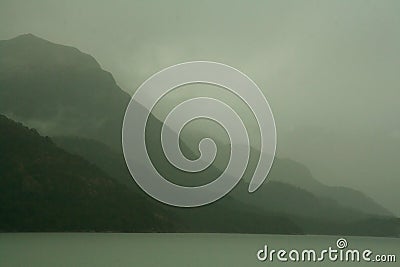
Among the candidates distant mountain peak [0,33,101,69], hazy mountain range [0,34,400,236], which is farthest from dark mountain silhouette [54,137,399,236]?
distant mountain peak [0,33,101,69]

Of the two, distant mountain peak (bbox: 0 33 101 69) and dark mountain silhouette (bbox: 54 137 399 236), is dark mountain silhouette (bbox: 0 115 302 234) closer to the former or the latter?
dark mountain silhouette (bbox: 54 137 399 236)

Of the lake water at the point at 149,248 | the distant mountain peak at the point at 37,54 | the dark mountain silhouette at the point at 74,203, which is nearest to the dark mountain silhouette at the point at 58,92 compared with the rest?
the distant mountain peak at the point at 37,54

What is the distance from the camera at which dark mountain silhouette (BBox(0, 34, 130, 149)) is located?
3031 millimetres

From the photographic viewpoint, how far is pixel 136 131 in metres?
3.07

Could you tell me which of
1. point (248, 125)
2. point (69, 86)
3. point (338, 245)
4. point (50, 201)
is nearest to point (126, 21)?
point (69, 86)

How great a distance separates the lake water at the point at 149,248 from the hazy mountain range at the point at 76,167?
57mm

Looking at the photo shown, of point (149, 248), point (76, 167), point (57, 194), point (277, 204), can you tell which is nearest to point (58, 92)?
point (76, 167)

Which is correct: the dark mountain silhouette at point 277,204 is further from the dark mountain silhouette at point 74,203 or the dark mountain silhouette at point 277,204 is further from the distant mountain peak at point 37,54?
the distant mountain peak at point 37,54

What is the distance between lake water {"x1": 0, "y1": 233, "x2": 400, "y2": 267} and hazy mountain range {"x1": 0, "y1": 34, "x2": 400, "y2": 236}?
6cm

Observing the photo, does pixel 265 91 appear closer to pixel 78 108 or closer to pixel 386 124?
pixel 386 124

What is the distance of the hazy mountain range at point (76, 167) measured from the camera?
9.91 feet

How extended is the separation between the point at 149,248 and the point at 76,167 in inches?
24.7

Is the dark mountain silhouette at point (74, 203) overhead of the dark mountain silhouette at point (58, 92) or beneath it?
beneath

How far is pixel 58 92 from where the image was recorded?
306cm
